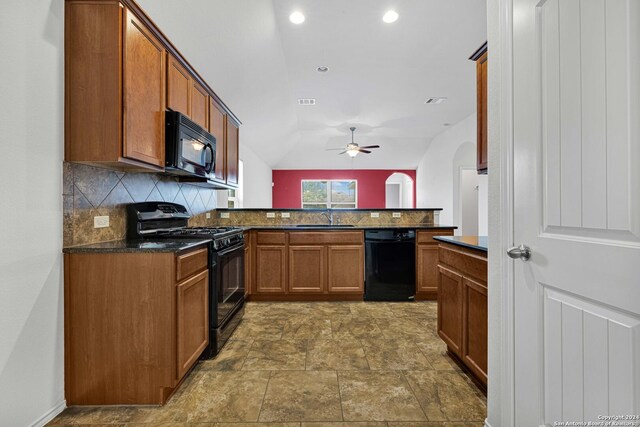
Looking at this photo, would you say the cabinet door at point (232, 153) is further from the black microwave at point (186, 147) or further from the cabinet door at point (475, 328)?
the cabinet door at point (475, 328)

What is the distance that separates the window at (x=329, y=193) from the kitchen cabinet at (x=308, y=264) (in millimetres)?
6263

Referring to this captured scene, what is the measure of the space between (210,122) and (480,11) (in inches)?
113

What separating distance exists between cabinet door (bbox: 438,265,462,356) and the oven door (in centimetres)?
170

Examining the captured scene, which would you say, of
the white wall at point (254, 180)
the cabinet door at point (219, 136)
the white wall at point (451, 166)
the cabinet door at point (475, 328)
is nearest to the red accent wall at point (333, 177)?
Answer: the white wall at point (254, 180)

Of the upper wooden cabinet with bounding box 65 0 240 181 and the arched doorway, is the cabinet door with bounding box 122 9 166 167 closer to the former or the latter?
the upper wooden cabinet with bounding box 65 0 240 181

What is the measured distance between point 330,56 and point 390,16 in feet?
3.14

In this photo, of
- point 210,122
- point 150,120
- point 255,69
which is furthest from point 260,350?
point 255,69

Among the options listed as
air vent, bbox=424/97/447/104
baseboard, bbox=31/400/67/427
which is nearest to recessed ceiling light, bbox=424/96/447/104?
air vent, bbox=424/97/447/104

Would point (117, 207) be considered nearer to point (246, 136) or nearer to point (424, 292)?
point (424, 292)

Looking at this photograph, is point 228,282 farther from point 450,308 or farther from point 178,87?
point 450,308

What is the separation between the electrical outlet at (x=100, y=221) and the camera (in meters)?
1.93

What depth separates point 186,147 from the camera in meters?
2.34

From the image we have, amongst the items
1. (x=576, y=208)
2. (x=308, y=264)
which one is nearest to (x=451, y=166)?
(x=308, y=264)

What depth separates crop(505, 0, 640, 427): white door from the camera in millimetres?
850
